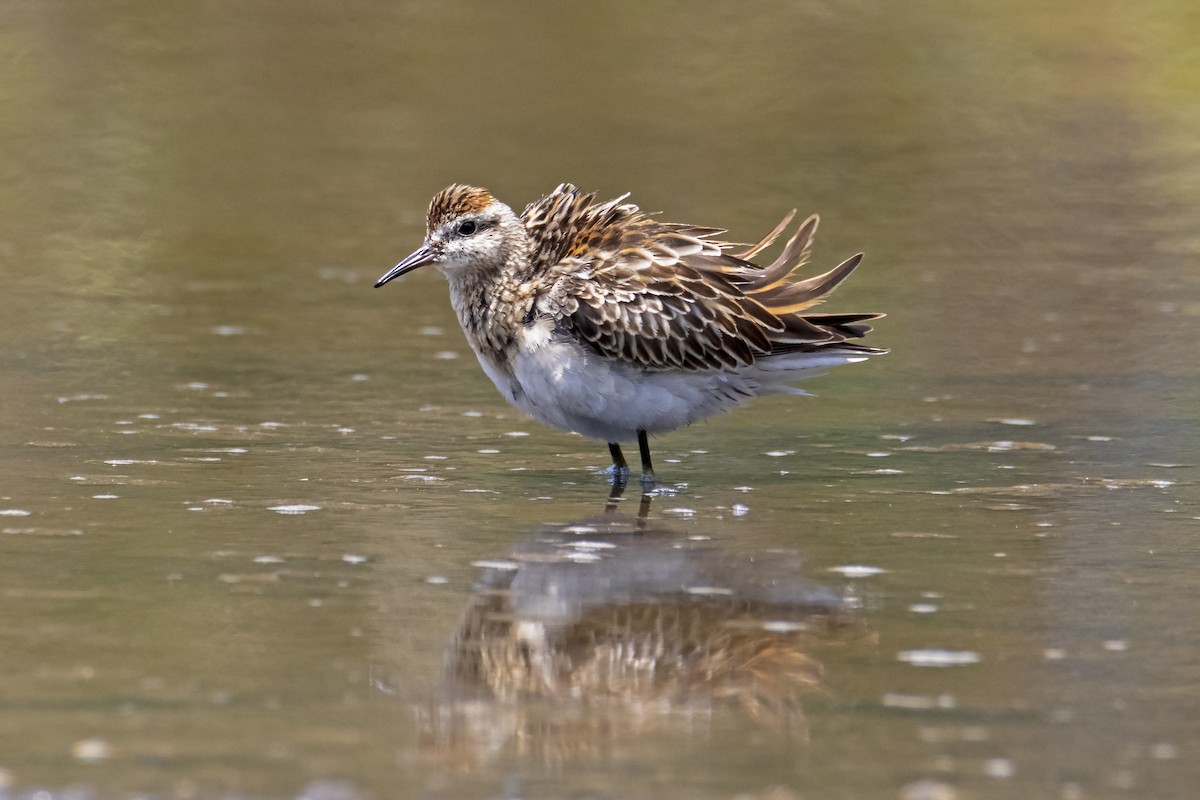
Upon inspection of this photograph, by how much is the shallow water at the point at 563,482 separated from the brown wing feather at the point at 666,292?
0.71 m

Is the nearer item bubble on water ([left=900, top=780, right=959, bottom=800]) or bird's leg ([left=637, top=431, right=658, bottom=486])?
bubble on water ([left=900, top=780, right=959, bottom=800])

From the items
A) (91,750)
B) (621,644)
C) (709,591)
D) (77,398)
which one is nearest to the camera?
(91,750)

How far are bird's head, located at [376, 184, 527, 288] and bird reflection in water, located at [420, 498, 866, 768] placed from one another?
2.14 m

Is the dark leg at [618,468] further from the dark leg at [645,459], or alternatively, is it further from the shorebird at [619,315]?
the dark leg at [645,459]

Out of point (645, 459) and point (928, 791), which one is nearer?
point (928, 791)

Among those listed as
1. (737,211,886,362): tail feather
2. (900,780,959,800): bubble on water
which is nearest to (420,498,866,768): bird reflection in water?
(900,780,959,800): bubble on water

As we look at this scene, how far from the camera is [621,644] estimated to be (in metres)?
7.52

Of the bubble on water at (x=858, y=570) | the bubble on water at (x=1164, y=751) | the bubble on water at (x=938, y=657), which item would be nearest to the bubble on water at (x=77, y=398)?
the bubble on water at (x=858, y=570)

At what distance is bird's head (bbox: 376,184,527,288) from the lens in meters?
10.8

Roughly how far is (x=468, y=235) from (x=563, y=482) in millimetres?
1562

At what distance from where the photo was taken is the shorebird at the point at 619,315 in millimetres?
10359

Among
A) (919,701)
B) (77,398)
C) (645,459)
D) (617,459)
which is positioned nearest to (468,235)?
(617,459)

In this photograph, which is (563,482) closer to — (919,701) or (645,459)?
(645,459)

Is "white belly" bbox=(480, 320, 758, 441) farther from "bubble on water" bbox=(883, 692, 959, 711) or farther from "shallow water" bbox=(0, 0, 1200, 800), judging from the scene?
"bubble on water" bbox=(883, 692, 959, 711)
